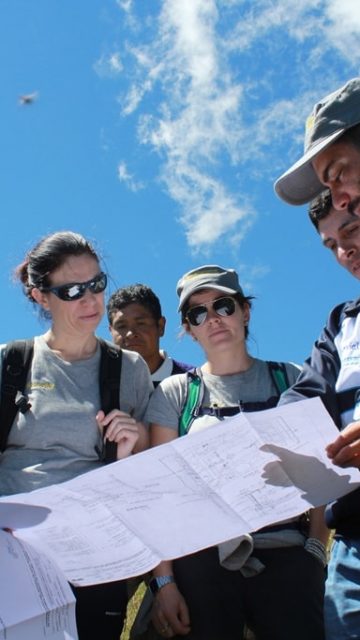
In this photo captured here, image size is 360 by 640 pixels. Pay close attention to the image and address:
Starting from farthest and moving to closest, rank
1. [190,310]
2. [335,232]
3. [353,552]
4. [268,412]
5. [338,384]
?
[190,310] < [335,232] < [338,384] < [353,552] < [268,412]

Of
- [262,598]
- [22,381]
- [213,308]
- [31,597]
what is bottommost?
[262,598]

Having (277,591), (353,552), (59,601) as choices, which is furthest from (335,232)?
(59,601)

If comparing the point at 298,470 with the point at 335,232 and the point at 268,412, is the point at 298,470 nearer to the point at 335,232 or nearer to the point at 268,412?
the point at 268,412

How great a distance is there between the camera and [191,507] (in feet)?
7.00

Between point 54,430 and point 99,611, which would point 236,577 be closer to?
point 99,611

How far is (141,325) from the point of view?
5586 mm

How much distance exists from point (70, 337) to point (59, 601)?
6.85 ft

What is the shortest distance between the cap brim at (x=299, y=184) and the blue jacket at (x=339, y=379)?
556 millimetres

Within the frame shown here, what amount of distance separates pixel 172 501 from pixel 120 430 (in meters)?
1.20

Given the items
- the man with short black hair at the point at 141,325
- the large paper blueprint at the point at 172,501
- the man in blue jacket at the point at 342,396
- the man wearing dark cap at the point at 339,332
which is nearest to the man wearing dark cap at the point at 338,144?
the man wearing dark cap at the point at 339,332

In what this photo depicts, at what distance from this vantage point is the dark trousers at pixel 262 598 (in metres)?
3.20

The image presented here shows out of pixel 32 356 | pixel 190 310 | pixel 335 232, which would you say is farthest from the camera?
pixel 190 310

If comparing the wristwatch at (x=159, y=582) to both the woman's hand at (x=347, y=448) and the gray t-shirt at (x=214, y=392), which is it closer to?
the gray t-shirt at (x=214, y=392)

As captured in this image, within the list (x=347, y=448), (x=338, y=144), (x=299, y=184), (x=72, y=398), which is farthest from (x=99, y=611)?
(x=338, y=144)
